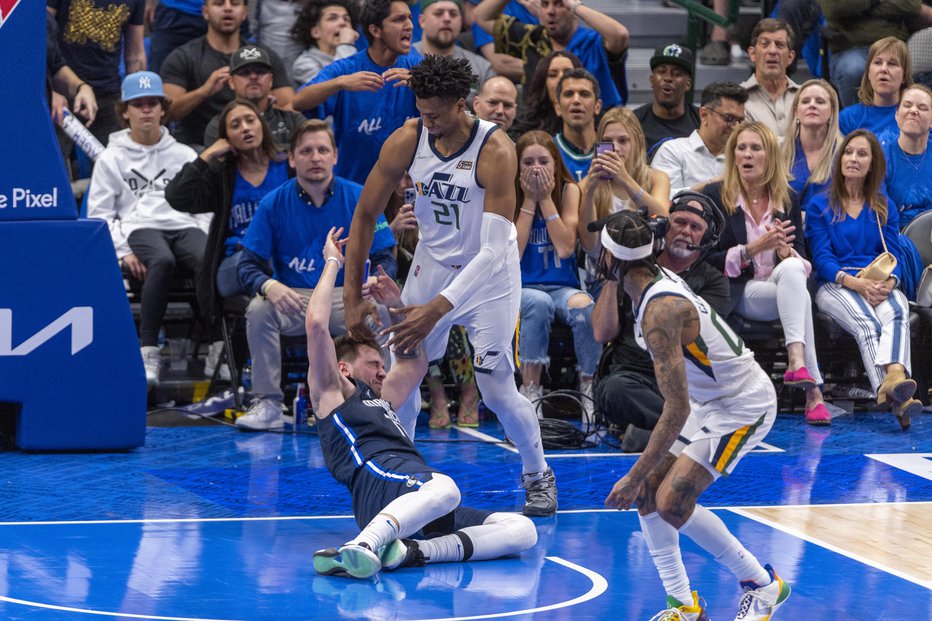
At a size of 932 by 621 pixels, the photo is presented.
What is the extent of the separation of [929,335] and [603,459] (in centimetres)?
292

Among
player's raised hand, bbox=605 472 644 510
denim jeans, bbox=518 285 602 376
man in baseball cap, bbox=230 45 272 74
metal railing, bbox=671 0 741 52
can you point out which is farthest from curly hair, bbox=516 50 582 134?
player's raised hand, bbox=605 472 644 510

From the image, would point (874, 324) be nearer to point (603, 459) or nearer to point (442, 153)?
point (603, 459)

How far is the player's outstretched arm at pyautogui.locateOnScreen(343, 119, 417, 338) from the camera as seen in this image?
6734 mm

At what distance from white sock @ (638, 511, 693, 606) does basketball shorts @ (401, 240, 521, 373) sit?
1.88 metres

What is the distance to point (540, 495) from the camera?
6.93m

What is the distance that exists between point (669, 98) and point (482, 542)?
5.32 metres

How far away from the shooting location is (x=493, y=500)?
725cm

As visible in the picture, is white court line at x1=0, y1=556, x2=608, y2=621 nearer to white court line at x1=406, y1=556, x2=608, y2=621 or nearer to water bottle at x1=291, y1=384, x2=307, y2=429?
white court line at x1=406, y1=556, x2=608, y2=621

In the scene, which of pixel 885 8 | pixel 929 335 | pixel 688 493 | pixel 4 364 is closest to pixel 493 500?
pixel 688 493

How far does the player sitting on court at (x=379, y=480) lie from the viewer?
567 centimetres

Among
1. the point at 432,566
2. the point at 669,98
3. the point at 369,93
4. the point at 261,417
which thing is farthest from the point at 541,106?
the point at 432,566

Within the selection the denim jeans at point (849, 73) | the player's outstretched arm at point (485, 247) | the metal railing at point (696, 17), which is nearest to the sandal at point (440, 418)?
the player's outstretched arm at point (485, 247)

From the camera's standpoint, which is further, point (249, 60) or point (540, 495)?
point (249, 60)

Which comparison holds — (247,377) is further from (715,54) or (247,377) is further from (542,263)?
(715,54)
